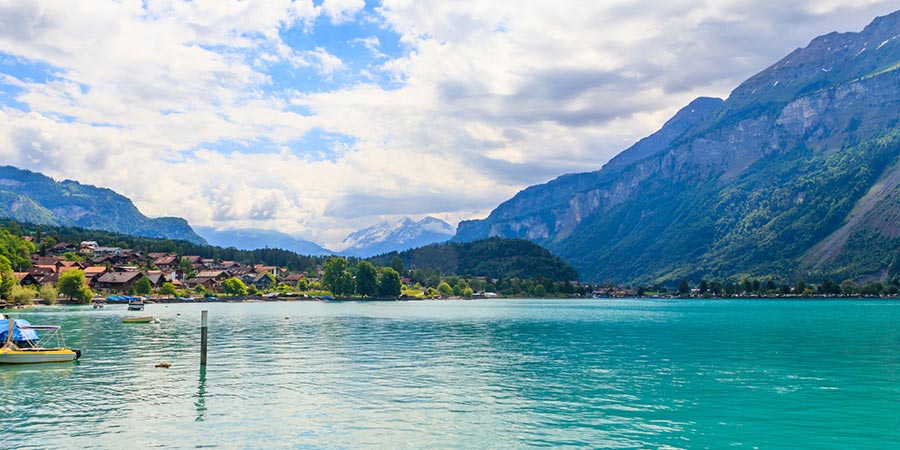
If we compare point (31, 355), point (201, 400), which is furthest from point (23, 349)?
point (201, 400)

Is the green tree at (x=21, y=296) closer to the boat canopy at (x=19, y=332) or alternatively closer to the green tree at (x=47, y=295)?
the green tree at (x=47, y=295)

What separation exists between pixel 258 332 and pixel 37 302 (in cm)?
12053

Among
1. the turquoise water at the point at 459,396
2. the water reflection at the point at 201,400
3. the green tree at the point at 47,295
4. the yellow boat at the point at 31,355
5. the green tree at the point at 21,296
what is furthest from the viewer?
the green tree at the point at 47,295

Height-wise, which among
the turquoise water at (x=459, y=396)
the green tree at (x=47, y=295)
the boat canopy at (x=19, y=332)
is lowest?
the turquoise water at (x=459, y=396)

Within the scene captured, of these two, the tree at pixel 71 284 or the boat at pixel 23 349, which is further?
the tree at pixel 71 284

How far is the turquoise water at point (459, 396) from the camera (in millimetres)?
31672

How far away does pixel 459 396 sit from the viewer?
42.3m

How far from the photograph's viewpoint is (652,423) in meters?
34.5

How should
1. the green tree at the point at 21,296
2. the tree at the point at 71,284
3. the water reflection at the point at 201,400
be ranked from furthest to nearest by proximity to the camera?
the tree at the point at 71,284
the green tree at the point at 21,296
the water reflection at the point at 201,400

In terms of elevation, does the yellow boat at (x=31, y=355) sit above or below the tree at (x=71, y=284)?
below

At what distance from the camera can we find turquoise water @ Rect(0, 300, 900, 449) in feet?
104

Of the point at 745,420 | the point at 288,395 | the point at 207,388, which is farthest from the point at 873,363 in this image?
the point at 207,388

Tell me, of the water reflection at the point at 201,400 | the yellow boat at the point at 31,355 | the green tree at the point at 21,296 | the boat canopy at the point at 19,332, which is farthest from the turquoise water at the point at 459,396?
the green tree at the point at 21,296

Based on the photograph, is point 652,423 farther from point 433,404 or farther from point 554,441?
point 433,404
